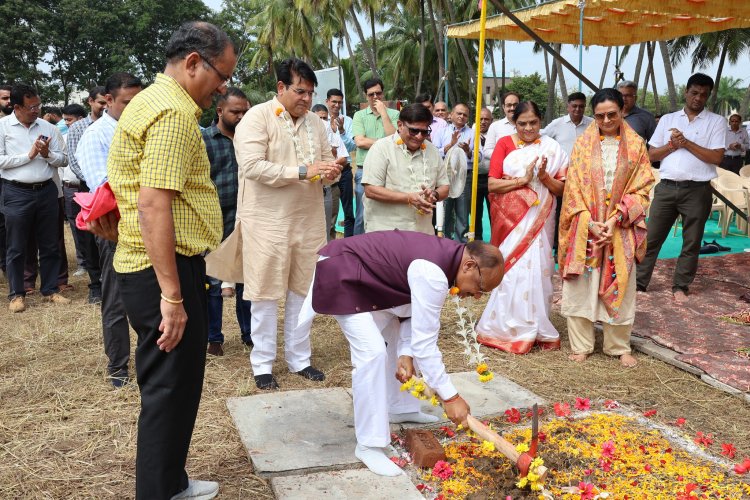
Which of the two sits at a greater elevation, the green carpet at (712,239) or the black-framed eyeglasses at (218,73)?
the black-framed eyeglasses at (218,73)

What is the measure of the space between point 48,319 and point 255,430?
347 centimetres

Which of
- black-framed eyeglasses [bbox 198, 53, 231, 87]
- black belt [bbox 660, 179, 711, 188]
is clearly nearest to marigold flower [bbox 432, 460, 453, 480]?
black-framed eyeglasses [bbox 198, 53, 231, 87]

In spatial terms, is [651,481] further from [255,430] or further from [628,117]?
[628,117]

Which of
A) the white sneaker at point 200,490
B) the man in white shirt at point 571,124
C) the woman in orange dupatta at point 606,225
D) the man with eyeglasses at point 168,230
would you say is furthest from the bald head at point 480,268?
the man in white shirt at point 571,124

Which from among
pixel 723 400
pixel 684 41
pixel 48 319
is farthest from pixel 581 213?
pixel 684 41

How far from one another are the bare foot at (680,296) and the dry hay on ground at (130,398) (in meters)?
1.31

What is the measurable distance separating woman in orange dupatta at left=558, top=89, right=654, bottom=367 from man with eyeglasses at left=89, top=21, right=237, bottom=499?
10.6 ft

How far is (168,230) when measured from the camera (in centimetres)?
244

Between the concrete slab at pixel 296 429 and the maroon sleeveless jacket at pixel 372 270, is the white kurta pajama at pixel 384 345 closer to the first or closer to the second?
the maroon sleeveless jacket at pixel 372 270

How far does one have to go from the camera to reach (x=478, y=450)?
3529mm

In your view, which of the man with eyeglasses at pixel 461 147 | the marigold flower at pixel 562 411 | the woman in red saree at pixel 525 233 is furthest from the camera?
the man with eyeglasses at pixel 461 147

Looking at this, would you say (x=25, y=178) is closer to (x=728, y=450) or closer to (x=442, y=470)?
(x=442, y=470)

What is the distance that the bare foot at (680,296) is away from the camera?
6665 mm

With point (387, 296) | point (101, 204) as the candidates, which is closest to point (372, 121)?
point (387, 296)
